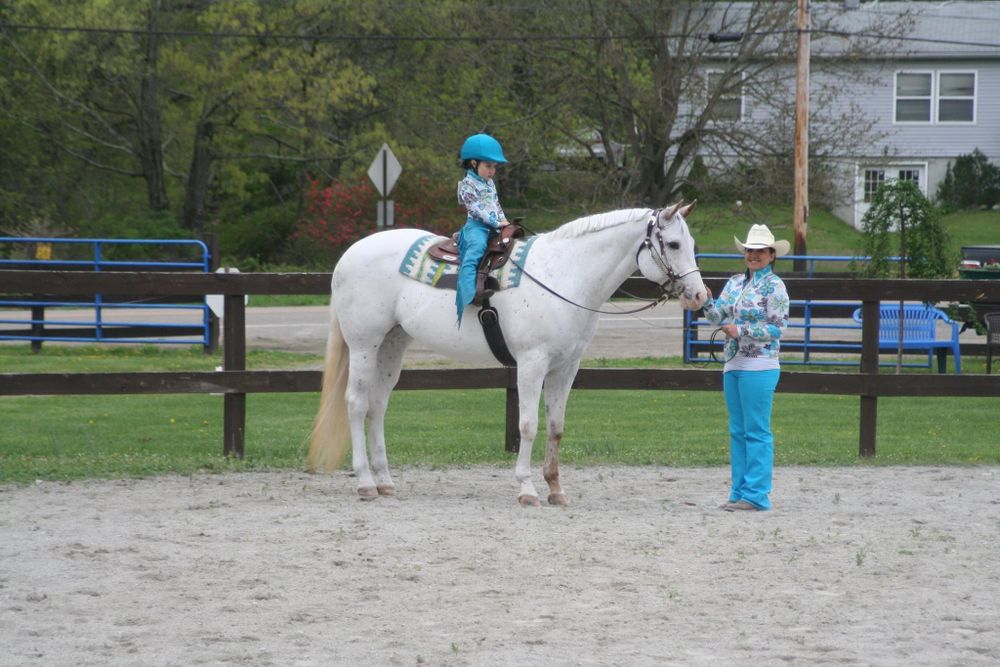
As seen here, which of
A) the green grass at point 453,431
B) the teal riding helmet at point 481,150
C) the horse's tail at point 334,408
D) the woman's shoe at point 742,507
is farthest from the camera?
the green grass at point 453,431

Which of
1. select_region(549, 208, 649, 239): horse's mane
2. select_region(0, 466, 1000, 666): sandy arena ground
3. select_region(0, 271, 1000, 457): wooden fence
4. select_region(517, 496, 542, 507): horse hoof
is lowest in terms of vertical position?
select_region(0, 466, 1000, 666): sandy arena ground

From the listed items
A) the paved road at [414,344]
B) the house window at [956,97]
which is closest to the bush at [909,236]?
the paved road at [414,344]

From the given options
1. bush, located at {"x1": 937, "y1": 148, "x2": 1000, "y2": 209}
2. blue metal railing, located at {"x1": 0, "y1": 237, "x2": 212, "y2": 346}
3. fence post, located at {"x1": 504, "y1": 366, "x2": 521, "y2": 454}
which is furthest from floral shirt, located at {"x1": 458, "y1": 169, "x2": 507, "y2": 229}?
bush, located at {"x1": 937, "y1": 148, "x2": 1000, "y2": 209}

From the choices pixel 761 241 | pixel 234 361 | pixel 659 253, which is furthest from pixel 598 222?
pixel 234 361

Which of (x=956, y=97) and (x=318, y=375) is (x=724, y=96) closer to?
(x=956, y=97)

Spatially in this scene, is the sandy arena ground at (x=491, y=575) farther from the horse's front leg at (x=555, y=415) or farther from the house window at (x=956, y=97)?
the house window at (x=956, y=97)

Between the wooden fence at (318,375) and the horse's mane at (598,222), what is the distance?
146 cm

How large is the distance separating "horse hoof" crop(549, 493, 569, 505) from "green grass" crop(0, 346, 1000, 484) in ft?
5.53

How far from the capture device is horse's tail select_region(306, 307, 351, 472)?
839cm

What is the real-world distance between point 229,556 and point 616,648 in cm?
230

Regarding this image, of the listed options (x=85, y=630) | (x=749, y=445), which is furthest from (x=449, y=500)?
(x=85, y=630)

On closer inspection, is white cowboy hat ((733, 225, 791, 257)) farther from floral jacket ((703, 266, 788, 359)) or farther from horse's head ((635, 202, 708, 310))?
horse's head ((635, 202, 708, 310))

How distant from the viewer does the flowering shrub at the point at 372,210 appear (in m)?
30.3

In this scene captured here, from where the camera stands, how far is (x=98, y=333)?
18969mm
